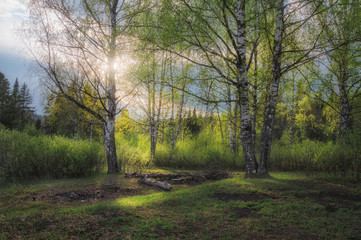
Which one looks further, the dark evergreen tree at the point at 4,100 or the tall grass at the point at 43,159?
the dark evergreen tree at the point at 4,100

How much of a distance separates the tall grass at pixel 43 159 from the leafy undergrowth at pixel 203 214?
8.13 ft

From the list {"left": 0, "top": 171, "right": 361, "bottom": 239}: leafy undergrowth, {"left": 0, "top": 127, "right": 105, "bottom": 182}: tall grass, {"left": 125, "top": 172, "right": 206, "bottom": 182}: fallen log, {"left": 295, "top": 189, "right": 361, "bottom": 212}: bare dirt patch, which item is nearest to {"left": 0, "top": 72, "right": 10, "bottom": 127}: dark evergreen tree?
{"left": 0, "top": 127, "right": 105, "bottom": 182}: tall grass

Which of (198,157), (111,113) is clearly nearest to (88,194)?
(111,113)

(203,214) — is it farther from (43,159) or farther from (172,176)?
(43,159)

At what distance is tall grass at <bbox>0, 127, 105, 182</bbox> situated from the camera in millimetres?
8438

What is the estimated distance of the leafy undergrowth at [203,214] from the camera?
347cm

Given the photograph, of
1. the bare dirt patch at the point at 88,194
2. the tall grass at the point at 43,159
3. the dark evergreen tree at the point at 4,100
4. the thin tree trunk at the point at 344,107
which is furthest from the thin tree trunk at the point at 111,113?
the dark evergreen tree at the point at 4,100

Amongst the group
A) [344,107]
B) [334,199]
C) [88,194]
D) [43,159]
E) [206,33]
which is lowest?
[88,194]

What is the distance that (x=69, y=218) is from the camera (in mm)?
4055

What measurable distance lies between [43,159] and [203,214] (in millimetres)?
7203

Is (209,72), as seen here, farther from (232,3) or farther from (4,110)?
(4,110)

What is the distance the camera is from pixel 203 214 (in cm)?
435

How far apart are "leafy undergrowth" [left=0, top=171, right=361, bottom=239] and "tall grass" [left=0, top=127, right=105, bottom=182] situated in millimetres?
2478

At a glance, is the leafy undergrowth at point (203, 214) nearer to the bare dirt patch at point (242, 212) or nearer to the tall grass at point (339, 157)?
the bare dirt patch at point (242, 212)
